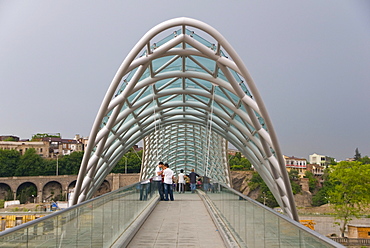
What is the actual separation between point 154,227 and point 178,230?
0.95m

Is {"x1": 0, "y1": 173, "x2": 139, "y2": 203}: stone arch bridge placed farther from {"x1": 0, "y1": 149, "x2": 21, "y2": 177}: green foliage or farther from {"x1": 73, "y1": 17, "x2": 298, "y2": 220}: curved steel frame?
{"x1": 73, "y1": 17, "x2": 298, "y2": 220}: curved steel frame

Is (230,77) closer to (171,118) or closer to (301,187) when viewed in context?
(171,118)

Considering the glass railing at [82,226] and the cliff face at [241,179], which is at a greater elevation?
the glass railing at [82,226]

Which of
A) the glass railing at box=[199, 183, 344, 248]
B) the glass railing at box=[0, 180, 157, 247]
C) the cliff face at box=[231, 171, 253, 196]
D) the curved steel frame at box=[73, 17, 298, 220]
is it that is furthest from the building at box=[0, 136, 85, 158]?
the glass railing at box=[199, 183, 344, 248]

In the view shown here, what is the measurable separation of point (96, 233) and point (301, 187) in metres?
109

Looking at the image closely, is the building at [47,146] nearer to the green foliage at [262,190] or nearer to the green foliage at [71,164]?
the green foliage at [71,164]

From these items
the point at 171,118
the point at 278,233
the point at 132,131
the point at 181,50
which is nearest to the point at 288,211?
the point at 181,50

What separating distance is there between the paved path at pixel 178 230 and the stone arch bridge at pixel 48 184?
9754 centimetres

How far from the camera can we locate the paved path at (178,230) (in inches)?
426

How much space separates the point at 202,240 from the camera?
11281mm

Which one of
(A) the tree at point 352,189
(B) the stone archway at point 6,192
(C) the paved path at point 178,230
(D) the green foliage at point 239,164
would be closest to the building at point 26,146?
(B) the stone archway at point 6,192

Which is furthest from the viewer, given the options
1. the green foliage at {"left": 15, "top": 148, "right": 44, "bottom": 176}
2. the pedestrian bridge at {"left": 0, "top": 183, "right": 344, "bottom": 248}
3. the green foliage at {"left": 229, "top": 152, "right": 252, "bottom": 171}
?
the green foliage at {"left": 229, "top": 152, "right": 252, "bottom": 171}

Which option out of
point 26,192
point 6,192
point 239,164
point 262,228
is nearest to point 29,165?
point 26,192

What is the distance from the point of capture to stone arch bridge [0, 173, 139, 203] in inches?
4291
